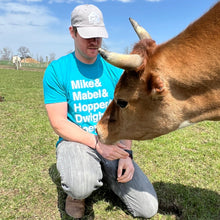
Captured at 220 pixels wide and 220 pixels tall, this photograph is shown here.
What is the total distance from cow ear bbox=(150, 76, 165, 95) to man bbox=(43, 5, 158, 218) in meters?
1.10

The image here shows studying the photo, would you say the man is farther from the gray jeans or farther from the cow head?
the cow head

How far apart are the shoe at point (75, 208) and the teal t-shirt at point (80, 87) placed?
3.29ft

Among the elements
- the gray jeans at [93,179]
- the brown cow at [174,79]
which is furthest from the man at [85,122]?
the brown cow at [174,79]

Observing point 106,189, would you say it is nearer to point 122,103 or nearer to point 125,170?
point 125,170

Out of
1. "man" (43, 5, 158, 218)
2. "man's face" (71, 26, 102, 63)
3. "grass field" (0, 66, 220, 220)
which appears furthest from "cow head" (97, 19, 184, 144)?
"grass field" (0, 66, 220, 220)

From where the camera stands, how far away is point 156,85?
2270 mm

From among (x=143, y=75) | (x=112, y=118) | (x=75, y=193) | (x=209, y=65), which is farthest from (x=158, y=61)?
(x=75, y=193)

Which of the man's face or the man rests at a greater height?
the man's face

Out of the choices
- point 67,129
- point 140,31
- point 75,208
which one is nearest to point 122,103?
point 140,31

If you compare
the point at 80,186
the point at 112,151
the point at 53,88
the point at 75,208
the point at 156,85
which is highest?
the point at 53,88

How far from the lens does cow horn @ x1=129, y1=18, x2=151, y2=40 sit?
2.77 m

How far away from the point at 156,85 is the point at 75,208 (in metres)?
2.12

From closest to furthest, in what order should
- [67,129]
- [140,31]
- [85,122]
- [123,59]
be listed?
[123,59] < [140,31] < [67,129] < [85,122]

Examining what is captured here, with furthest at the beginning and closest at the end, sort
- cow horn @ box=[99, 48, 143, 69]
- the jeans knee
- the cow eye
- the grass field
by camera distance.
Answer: the grass field → the jeans knee → the cow eye → cow horn @ box=[99, 48, 143, 69]
